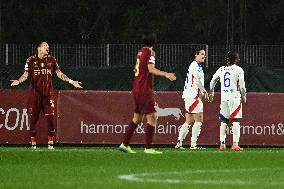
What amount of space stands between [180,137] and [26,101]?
3950 mm

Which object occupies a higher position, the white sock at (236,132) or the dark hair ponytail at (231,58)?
the dark hair ponytail at (231,58)

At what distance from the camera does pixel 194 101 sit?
2369 cm

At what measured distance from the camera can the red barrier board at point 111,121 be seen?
25500 mm

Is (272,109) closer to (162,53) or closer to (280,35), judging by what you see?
(162,53)

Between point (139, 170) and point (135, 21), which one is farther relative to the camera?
point (135, 21)

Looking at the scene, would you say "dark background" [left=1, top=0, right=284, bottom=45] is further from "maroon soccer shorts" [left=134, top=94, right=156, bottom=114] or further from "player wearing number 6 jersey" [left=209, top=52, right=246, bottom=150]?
"maroon soccer shorts" [left=134, top=94, right=156, bottom=114]

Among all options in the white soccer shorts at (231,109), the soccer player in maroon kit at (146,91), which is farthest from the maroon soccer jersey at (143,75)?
the white soccer shorts at (231,109)

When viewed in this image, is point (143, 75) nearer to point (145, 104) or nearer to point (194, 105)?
point (145, 104)

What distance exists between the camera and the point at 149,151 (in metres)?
20.1

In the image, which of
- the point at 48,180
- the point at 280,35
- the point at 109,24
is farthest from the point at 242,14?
the point at 48,180

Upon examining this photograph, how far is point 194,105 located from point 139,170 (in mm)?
7746

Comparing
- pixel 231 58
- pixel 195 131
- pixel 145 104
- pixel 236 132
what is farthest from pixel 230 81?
pixel 145 104

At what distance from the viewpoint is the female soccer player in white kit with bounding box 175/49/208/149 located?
23531 millimetres

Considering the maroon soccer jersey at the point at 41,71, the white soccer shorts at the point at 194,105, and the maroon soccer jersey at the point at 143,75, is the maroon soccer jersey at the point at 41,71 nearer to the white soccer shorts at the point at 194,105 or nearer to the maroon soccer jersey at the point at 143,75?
the white soccer shorts at the point at 194,105
